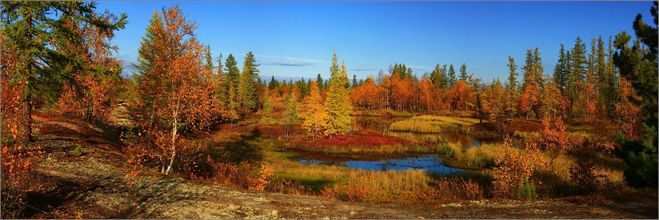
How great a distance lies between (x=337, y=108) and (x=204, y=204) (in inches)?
1843

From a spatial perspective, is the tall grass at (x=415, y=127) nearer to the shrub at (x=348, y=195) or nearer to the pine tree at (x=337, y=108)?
the pine tree at (x=337, y=108)

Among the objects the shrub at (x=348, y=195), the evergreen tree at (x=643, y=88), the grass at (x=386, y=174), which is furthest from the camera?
the grass at (x=386, y=174)

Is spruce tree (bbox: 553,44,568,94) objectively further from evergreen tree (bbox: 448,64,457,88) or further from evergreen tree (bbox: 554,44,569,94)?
evergreen tree (bbox: 448,64,457,88)

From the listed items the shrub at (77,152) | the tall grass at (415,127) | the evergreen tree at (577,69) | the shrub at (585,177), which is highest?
the evergreen tree at (577,69)

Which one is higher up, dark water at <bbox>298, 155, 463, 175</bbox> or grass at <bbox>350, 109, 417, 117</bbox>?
grass at <bbox>350, 109, 417, 117</bbox>

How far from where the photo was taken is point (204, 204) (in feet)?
54.9

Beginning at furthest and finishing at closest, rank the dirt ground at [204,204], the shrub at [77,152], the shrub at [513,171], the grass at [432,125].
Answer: the grass at [432,125]
the shrub at [77,152]
the shrub at [513,171]
the dirt ground at [204,204]

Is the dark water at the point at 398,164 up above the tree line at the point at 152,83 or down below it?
below

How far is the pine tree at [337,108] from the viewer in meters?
61.7

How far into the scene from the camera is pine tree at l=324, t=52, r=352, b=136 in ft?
202

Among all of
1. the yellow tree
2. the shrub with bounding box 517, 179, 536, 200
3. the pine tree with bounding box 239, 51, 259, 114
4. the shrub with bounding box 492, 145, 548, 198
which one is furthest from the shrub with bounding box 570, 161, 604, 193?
the pine tree with bounding box 239, 51, 259, 114

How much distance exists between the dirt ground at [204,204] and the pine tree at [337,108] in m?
41.1

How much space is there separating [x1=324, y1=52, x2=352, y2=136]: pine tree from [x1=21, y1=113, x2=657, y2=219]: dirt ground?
135 feet

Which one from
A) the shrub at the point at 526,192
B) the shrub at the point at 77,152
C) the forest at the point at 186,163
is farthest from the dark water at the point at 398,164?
the shrub at the point at 77,152
